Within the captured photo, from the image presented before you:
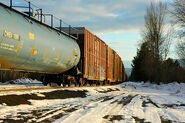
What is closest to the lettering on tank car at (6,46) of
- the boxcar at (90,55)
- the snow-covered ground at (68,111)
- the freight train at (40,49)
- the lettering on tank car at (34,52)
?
the freight train at (40,49)

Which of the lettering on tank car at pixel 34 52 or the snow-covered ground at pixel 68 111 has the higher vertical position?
the lettering on tank car at pixel 34 52

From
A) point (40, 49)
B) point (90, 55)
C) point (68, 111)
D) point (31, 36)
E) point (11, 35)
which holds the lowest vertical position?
point (68, 111)

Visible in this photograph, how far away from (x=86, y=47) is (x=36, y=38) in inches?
350

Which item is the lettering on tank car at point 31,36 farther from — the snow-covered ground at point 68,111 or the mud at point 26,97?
the mud at point 26,97

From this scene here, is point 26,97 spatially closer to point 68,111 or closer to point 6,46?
point 6,46

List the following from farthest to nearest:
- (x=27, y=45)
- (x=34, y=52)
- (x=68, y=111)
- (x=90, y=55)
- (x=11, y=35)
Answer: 1. (x=90, y=55)
2. (x=34, y=52)
3. (x=27, y=45)
4. (x=11, y=35)
5. (x=68, y=111)

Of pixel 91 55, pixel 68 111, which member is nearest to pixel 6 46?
pixel 68 111

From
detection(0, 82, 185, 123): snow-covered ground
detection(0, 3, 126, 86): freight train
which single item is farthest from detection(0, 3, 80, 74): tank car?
detection(0, 82, 185, 123): snow-covered ground

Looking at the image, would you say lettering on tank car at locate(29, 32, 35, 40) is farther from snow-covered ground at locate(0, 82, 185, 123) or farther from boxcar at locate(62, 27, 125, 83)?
boxcar at locate(62, 27, 125, 83)

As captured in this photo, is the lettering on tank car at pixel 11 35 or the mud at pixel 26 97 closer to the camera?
the lettering on tank car at pixel 11 35

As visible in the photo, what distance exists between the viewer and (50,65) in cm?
1329

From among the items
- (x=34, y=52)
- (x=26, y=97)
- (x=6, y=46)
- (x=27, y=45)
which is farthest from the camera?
(x=34, y=52)

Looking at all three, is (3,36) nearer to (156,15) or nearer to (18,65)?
(18,65)

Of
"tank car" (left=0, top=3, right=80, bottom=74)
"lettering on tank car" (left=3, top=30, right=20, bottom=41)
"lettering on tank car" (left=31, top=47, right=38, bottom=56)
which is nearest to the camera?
"lettering on tank car" (left=3, top=30, right=20, bottom=41)
